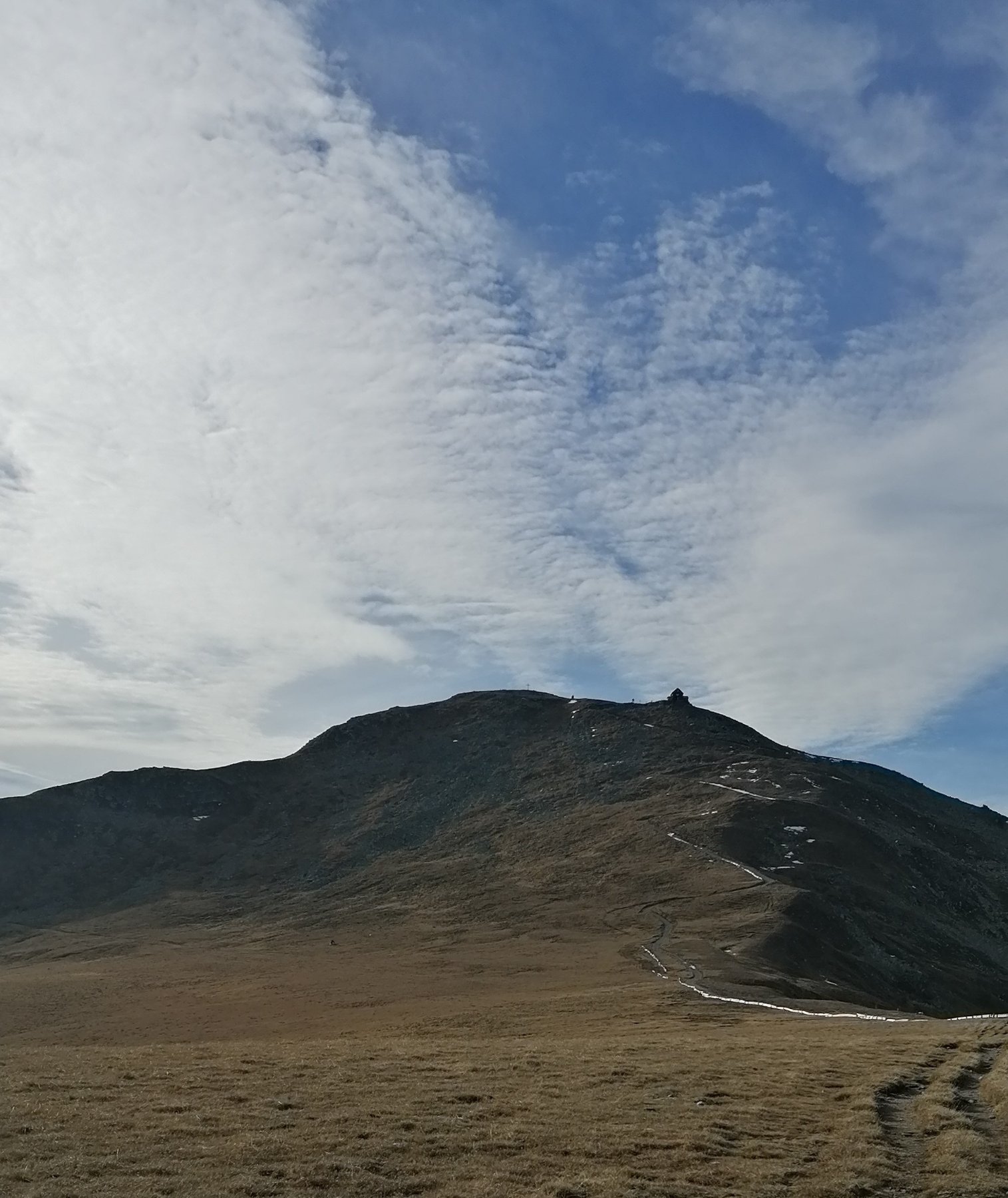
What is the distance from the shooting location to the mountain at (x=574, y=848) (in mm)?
79625

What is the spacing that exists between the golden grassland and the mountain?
21.5m

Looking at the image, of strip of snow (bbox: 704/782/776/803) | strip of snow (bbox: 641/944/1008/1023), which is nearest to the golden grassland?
strip of snow (bbox: 641/944/1008/1023)

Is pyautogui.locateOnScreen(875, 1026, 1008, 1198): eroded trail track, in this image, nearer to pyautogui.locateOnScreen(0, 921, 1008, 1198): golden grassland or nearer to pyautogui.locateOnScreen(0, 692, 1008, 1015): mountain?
pyautogui.locateOnScreen(0, 921, 1008, 1198): golden grassland

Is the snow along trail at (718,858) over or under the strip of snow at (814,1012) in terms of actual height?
over

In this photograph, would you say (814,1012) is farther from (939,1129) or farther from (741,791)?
(741,791)

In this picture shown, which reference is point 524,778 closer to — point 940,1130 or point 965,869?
point 965,869

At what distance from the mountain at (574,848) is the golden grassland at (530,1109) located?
70.6 ft

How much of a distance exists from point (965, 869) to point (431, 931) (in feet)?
210

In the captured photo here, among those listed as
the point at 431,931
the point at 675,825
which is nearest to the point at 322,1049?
the point at 431,931

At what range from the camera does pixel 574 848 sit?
11225 centimetres

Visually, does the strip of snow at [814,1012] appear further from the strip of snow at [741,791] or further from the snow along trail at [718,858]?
the strip of snow at [741,791]

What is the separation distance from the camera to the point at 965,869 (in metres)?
114

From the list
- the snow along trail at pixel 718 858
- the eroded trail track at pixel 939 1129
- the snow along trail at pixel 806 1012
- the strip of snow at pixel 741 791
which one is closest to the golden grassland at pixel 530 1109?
the eroded trail track at pixel 939 1129

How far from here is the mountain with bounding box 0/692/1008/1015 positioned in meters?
79.6
